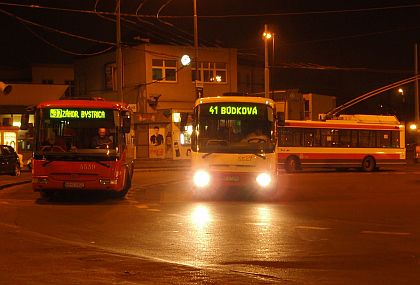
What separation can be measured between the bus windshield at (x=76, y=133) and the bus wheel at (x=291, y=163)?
58.9 ft

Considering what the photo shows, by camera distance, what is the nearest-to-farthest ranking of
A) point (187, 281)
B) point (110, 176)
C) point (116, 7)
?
point (187, 281) → point (110, 176) → point (116, 7)

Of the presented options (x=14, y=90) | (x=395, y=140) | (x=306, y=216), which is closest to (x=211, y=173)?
(x=306, y=216)

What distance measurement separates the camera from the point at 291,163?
36.1 meters

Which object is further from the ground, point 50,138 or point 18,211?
point 50,138

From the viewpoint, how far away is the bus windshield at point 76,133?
18797 mm

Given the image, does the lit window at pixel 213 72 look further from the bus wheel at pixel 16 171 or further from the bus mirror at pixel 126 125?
the bus mirror at pixel 126 125

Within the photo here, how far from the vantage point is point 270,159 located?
19578mm

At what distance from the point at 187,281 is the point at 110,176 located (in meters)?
10.7

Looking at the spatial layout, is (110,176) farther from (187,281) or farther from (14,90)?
(14,90)

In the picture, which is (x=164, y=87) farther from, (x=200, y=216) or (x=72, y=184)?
(x=200, y=216)

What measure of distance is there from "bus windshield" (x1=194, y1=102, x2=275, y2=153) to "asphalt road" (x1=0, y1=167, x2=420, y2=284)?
1655 millimetres

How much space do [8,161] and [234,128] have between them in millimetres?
15249

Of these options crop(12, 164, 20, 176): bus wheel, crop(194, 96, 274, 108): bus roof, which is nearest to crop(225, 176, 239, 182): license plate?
crop(194, 96, 274, 108): bus roof

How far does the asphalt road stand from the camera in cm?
901
